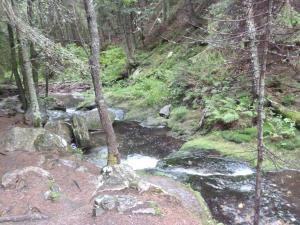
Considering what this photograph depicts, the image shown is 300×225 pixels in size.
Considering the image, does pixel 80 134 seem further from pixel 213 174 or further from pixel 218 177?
pixel 218 177

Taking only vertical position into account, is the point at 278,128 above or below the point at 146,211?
above

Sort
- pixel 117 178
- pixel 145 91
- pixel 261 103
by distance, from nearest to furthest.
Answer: pixel 261 103 < pixel 117 178 < pixel 145 91

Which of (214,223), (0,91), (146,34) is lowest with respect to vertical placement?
(214,223)

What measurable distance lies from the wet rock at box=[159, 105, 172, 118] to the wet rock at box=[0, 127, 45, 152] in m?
7.64

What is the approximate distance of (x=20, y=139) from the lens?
11.9 m

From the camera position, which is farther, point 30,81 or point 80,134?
point 80,134

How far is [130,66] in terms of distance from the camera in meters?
29.5

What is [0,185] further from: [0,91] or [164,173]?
[0,91]

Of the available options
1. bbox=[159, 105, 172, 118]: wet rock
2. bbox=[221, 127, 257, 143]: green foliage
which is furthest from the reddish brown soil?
bbox=[159, 105, 172, 118]: wet rock

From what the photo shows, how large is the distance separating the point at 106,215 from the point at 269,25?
15.3ft

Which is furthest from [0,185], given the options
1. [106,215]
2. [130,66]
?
[130,66]

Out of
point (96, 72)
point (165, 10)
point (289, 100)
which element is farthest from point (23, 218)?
point (165, 10)

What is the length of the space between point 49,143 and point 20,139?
0.90 meters

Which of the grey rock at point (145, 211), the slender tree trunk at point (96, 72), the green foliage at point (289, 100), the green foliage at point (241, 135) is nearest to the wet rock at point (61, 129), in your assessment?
the slender tree trunk at point (96, 72)
